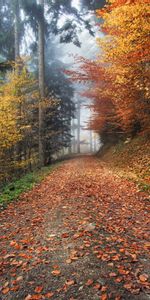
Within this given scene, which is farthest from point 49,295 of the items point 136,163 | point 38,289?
point 136,163

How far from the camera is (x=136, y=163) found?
43.3 ft

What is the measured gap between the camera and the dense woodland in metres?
9.21

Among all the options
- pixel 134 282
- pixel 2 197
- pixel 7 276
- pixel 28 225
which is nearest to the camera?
pixel 134 282

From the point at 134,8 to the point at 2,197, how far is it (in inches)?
279

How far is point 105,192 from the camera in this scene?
29.4 feet

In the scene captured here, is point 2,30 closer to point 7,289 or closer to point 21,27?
point 21,27

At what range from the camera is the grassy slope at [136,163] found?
10.7 meters

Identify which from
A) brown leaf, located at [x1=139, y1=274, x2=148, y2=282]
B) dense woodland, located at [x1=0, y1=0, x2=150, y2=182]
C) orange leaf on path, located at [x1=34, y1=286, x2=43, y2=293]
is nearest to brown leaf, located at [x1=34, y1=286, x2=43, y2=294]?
orange leaf on path, located at [x1=34, y1=286, x2=43, y2=293]

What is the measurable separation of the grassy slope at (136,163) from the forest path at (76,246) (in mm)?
1836

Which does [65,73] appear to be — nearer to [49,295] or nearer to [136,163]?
[136,163]

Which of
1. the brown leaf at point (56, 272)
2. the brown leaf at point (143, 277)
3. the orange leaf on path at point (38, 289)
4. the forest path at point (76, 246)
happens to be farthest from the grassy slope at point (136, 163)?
the orange leaf on path at point (38, 289)

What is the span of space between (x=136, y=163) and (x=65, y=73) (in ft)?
22.8

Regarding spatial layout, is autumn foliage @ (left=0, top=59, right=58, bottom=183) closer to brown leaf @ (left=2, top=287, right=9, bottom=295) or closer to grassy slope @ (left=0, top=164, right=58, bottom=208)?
grassy slope @ (left=0, top=164, right=58, bottom=208)

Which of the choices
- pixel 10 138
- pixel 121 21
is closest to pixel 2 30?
pixel 10 138
